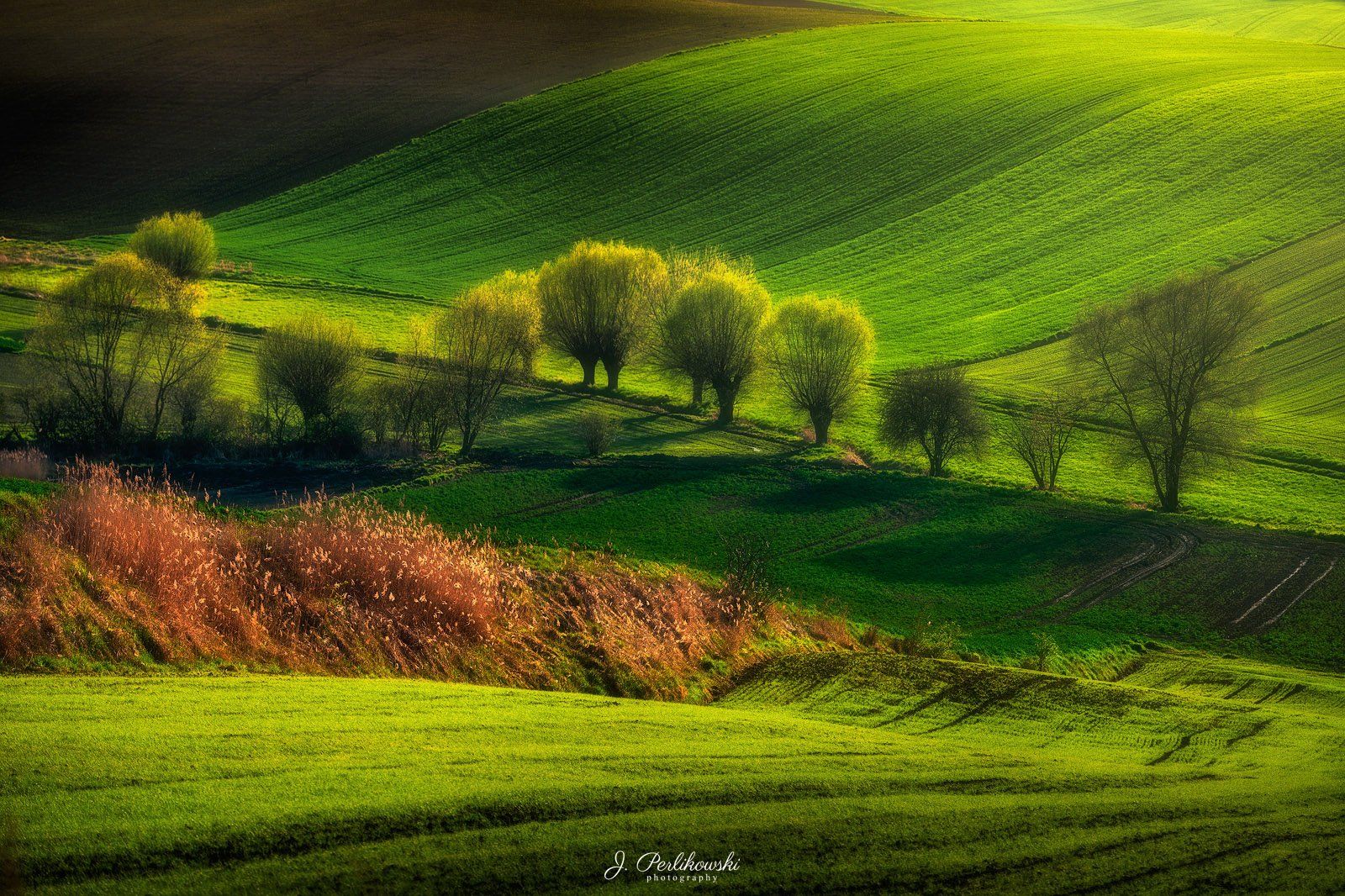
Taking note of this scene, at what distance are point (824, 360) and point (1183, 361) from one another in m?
18.1

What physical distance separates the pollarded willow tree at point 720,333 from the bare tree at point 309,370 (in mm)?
18764

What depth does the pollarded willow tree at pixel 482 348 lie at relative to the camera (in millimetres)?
55594

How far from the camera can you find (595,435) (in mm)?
55125

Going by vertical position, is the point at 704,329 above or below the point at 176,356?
above

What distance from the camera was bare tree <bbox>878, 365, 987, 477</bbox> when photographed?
57.5m

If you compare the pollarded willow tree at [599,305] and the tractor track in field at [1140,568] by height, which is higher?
the pollarded willow tree at [599,305]

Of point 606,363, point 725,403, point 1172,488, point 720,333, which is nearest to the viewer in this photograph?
point 1172,488

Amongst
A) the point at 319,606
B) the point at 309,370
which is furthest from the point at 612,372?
the point at 319,606

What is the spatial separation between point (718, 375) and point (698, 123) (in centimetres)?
5600

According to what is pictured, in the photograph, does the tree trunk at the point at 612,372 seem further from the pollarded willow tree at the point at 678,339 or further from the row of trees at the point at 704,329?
the pollarded willow tree at the point at 678,339

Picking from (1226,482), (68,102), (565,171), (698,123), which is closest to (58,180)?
(68,102)

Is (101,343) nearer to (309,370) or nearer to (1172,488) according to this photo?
(309,370)

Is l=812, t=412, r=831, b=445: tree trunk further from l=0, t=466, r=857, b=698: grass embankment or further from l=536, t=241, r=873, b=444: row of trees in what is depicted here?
l=0, t=466, r=857, b=698: grass embankment
